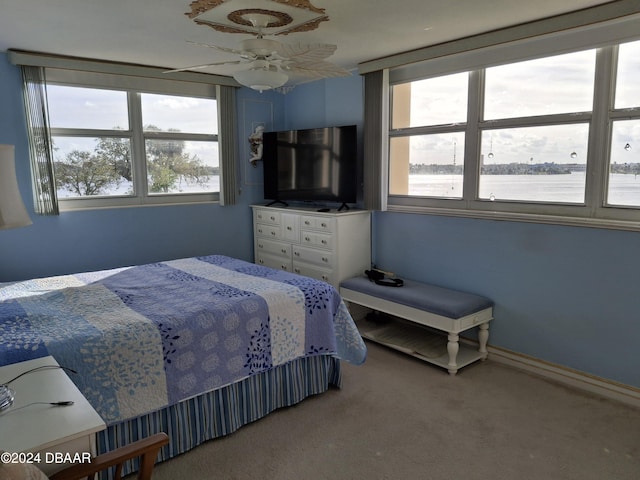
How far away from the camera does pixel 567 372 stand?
3.20 metres

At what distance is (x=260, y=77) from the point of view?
2.57m

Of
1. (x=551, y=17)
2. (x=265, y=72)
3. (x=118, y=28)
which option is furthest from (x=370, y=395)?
(x=118, y=28)

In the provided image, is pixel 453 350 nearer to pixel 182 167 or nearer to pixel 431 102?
pixel 431 102

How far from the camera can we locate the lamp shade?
5.25 ft

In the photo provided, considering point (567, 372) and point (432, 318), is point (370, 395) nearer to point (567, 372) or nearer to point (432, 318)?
point (432, 318)

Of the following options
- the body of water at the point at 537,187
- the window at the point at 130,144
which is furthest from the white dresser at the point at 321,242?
the window at the point at 130,144

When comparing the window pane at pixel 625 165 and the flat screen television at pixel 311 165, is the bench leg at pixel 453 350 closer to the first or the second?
the window pane at pixel 625 165

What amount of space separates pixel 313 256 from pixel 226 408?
2.04 m

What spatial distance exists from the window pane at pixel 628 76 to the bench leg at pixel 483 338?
176cm

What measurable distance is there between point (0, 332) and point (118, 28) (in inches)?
84.4

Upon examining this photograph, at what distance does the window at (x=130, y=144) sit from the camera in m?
4.14

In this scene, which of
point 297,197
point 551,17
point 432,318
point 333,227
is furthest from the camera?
point 297,197

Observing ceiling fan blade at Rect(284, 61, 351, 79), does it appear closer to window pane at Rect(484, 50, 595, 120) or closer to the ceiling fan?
the ceiling fan

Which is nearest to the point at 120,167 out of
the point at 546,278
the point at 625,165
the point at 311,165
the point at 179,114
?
the point at 179,114
